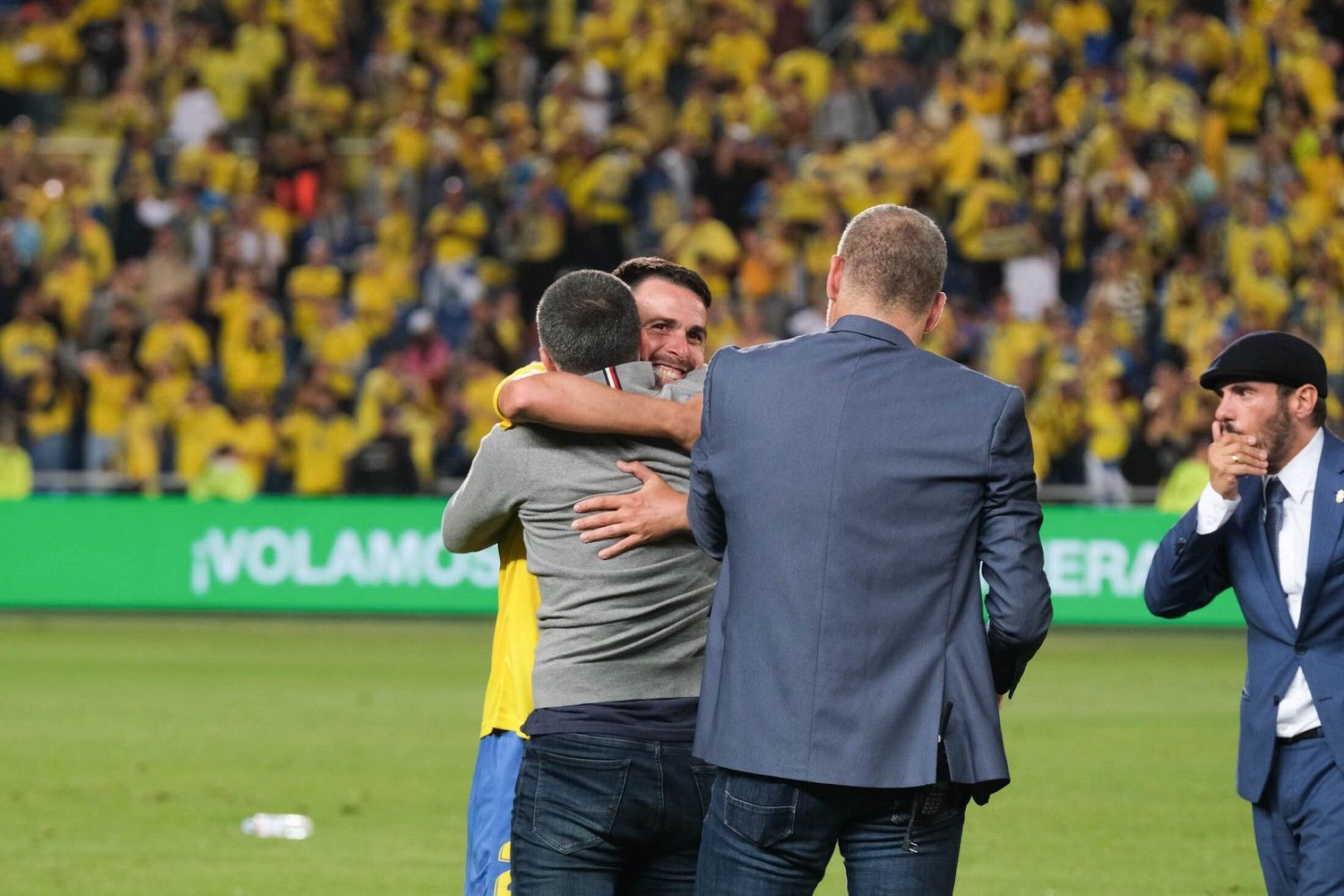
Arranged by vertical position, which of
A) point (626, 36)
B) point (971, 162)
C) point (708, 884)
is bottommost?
point (708, 884)

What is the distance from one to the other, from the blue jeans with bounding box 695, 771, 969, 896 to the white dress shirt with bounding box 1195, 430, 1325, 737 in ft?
5.00

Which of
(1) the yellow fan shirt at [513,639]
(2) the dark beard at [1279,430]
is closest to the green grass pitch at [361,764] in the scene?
(2) the dark beard at [1279,430]

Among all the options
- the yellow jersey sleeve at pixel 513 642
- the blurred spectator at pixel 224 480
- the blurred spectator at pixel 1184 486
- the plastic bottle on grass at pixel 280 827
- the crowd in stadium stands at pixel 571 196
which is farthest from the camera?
the crowd in stadium stands at pixel 571 196

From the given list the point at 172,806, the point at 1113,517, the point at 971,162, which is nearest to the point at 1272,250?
the point at 971,162

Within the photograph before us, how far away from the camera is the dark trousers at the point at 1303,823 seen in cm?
481

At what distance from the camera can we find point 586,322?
435 cm

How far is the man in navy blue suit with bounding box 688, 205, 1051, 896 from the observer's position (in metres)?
3.70

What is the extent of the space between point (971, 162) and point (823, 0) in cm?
425

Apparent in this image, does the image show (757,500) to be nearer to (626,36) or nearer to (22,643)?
(22,643)

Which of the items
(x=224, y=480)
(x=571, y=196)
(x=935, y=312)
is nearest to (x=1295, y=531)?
(x=935, y=312)

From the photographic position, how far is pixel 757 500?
382 centimetres

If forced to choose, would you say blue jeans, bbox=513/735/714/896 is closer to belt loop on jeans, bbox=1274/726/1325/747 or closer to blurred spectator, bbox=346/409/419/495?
belt loop on jeans, bbox=1274/726/1325/747

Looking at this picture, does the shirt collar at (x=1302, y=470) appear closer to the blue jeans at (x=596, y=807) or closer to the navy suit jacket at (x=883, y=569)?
the navy suit jacket at (x=883, y=569)

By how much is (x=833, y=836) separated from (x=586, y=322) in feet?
4.18
